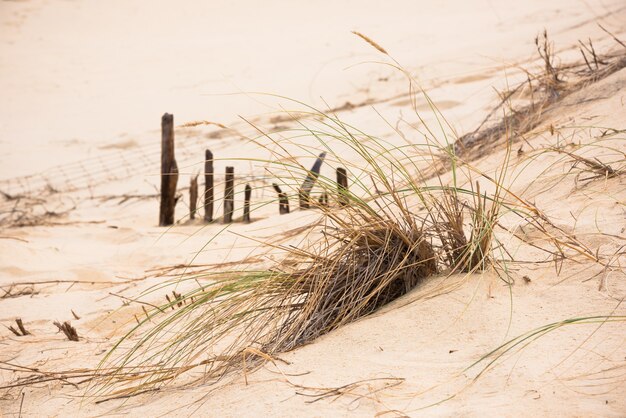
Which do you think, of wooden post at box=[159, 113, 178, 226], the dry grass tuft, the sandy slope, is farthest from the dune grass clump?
wooden post at box=[159, 113, 178, 226]

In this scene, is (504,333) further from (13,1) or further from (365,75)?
(13,1)

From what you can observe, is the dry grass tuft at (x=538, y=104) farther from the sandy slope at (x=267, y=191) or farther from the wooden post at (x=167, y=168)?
the wooden post at (x=167, y=168)

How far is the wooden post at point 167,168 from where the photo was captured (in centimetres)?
558

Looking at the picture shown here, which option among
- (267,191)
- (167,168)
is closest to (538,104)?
(267,191)

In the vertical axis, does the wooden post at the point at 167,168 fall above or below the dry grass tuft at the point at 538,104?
below

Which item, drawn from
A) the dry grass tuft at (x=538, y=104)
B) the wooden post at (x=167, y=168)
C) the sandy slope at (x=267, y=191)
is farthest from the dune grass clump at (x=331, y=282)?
the wooden post at (x=167, y=168)

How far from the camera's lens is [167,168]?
565 cm

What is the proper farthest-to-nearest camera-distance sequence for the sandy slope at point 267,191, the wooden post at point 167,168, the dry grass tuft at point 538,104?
the wooden post at point 167,168, the dry grass tuft at point 538,104, the sandy slope at point 267,191

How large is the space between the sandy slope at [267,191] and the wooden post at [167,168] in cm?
18

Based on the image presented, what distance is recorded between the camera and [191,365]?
7.30 feet

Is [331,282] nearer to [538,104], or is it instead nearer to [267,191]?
[267,191]

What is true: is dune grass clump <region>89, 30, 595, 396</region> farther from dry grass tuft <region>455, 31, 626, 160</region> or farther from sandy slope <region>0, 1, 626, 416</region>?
dry grass tuft <region>455, 31, 626, 160</region>

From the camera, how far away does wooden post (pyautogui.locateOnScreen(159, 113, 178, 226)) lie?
5582 mm

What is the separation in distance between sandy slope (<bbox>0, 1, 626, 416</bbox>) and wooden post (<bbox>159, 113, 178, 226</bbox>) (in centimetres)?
18
